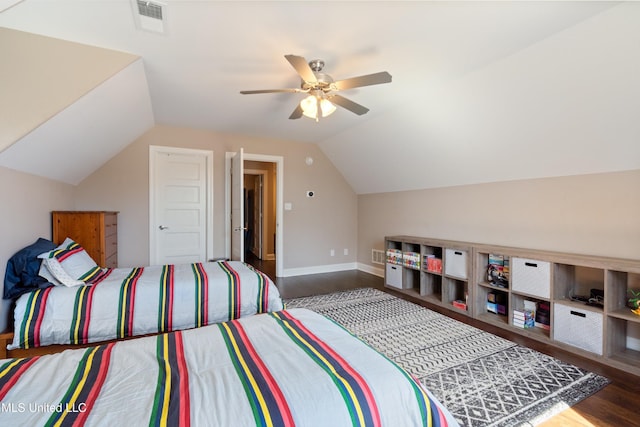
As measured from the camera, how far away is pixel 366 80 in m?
2.18

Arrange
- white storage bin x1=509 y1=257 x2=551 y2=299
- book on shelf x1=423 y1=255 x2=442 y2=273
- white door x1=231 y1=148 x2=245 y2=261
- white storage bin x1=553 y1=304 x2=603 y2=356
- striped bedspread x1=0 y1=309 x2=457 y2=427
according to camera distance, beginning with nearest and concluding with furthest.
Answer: striped bedspread x1=0 y1=309 x2=457 y2=427 < white storage bin x1=553 y1=304 x2=603 y2=356 < white storage bin x1=509 y1=257 x2=551 y2=299 < book on shelf x1=423 y1=255 x2=442 y2=273 < white door x1=231 y1=148 x2=245 y2=261

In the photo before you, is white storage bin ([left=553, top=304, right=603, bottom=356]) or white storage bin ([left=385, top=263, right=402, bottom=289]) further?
white storage bin ([left=385, top=263, right=402, bottom=289])

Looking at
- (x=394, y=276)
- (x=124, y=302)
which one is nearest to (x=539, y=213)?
(x=394, y=276)

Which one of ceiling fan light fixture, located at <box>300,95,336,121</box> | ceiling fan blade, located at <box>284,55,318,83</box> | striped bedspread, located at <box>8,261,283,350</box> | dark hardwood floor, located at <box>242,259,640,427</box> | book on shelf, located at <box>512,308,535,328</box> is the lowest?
dark hardwood floor, located at <box>242,259,640,427</box>

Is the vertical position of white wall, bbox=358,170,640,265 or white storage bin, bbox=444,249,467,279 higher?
white wall, bbox=358,170,640,265

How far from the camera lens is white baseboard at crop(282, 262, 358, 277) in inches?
207

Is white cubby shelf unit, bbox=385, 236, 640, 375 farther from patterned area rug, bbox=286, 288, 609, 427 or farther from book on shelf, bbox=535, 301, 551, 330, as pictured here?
patterned area rug, bbox=286, 288, 609, 427

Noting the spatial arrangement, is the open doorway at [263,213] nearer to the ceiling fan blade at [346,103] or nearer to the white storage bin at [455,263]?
the white storage bin at [455,263]

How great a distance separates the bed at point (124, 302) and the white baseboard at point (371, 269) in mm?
2924

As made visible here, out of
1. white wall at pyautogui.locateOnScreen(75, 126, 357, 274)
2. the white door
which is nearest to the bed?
the white door

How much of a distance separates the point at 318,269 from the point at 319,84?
376 cm

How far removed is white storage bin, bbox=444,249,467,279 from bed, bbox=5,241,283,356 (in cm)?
219

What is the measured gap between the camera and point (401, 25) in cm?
200

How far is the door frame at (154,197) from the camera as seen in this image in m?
4.31
